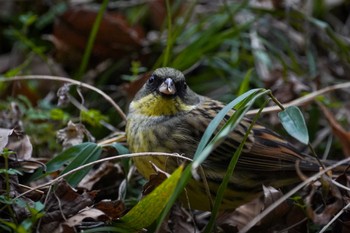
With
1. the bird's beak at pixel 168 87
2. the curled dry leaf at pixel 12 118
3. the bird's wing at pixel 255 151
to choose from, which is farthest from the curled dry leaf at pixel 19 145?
the bird's wing at pixel 255 151

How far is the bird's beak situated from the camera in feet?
8.84

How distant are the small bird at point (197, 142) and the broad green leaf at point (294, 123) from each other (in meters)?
0.47

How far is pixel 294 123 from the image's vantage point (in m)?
2.23

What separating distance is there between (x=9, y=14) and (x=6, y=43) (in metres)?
0.20

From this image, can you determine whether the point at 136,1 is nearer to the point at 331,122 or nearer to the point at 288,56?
the point at 288,56

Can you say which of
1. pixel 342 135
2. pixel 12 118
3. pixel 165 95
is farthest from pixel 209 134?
pixel 342 135

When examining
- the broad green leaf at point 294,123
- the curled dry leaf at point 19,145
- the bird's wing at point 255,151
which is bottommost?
the bird's wing at point 255,151

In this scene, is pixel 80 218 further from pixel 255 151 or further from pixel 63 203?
pixel 255 151

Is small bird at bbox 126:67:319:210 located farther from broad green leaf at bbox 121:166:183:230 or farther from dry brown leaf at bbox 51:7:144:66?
dry brown leaf at bbox 51:7:144:66

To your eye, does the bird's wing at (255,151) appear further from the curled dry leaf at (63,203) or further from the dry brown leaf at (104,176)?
the curled dry leaf at (63,203)

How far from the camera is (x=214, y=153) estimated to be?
2.66 m

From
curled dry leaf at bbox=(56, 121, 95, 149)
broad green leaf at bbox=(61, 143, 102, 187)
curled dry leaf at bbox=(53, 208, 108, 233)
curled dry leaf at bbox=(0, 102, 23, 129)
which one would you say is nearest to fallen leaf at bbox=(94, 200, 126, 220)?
curled dry leaf at bbox=(53, 208, 108, 233)

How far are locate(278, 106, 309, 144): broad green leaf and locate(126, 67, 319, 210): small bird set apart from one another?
18.5 inches

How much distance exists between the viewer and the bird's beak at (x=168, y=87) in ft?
8.84
